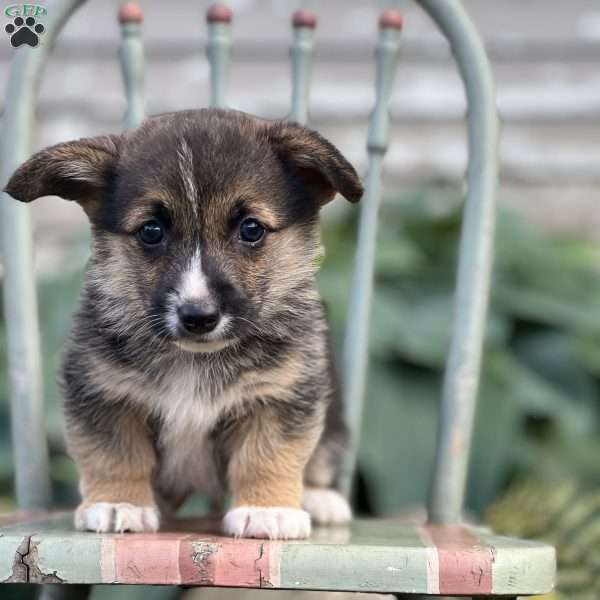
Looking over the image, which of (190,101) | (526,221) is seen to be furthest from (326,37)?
(526,221)

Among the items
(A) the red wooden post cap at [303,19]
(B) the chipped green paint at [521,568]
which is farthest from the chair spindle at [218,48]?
(B) the chipped green paint at [521,568]

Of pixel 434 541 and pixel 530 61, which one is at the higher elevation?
pixel 530 61

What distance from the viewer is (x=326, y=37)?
5.25 meters

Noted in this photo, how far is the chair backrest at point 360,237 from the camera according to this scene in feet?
8.22

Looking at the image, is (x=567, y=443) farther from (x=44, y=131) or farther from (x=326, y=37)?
(x=44, y=131)

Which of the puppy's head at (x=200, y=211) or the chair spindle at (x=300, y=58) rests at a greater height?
the chair spindle at (x=300, y=58)

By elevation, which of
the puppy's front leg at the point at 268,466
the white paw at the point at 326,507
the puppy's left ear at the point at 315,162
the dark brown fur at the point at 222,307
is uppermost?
the puppy's left ear at the point at 315,162

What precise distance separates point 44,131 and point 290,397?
362cm

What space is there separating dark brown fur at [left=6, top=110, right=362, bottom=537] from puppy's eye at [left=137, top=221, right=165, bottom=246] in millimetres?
15

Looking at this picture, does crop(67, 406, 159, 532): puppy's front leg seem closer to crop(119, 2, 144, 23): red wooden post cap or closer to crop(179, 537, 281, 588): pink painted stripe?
crop(179, 537, 281, 588): pink painted stripe

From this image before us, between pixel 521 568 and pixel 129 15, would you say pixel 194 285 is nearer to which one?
pixel 521 568

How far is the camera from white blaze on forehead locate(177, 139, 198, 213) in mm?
1949

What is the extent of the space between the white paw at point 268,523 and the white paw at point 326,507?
1.20ft

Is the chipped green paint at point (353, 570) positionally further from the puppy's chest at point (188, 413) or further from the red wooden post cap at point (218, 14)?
the red wooden post cap at point (218, 14)
